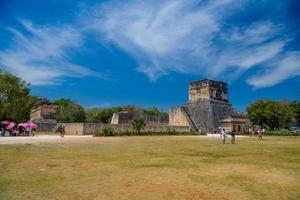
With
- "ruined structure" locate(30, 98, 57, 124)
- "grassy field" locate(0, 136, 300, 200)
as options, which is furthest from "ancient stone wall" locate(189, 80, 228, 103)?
"grassy field" locate(0, 136, 300, 200)

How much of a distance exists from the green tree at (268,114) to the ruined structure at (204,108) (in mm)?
8016

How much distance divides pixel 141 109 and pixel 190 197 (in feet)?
288

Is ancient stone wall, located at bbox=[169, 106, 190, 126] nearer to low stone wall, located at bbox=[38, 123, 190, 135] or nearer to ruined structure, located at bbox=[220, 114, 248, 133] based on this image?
ruined structure, located at bbox=[220, 114, 248, 133]

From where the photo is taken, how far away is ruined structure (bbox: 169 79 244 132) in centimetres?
5448

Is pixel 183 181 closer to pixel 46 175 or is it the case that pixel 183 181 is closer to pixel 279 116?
pixel 46 175

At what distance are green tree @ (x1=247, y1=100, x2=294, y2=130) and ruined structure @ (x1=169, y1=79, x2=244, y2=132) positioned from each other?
8016mm

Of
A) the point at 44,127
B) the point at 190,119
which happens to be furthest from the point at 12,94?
the point at 190,119

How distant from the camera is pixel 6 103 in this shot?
47094 mm

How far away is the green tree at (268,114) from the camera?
46906mm

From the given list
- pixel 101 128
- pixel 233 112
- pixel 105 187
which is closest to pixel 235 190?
pixel 105 187

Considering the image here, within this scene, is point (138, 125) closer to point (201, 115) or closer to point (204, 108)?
point (201, 115)

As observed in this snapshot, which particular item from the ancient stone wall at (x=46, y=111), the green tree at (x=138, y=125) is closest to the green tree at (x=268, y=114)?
the green tree at (x=138, y=125)

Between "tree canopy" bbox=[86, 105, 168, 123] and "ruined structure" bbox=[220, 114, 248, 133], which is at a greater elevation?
"tree canopy" bbox=[86, 105, 168, 123]

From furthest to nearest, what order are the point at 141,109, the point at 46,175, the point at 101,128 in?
the point at 141,109 < the point at 101,128 < the point at 46,175
